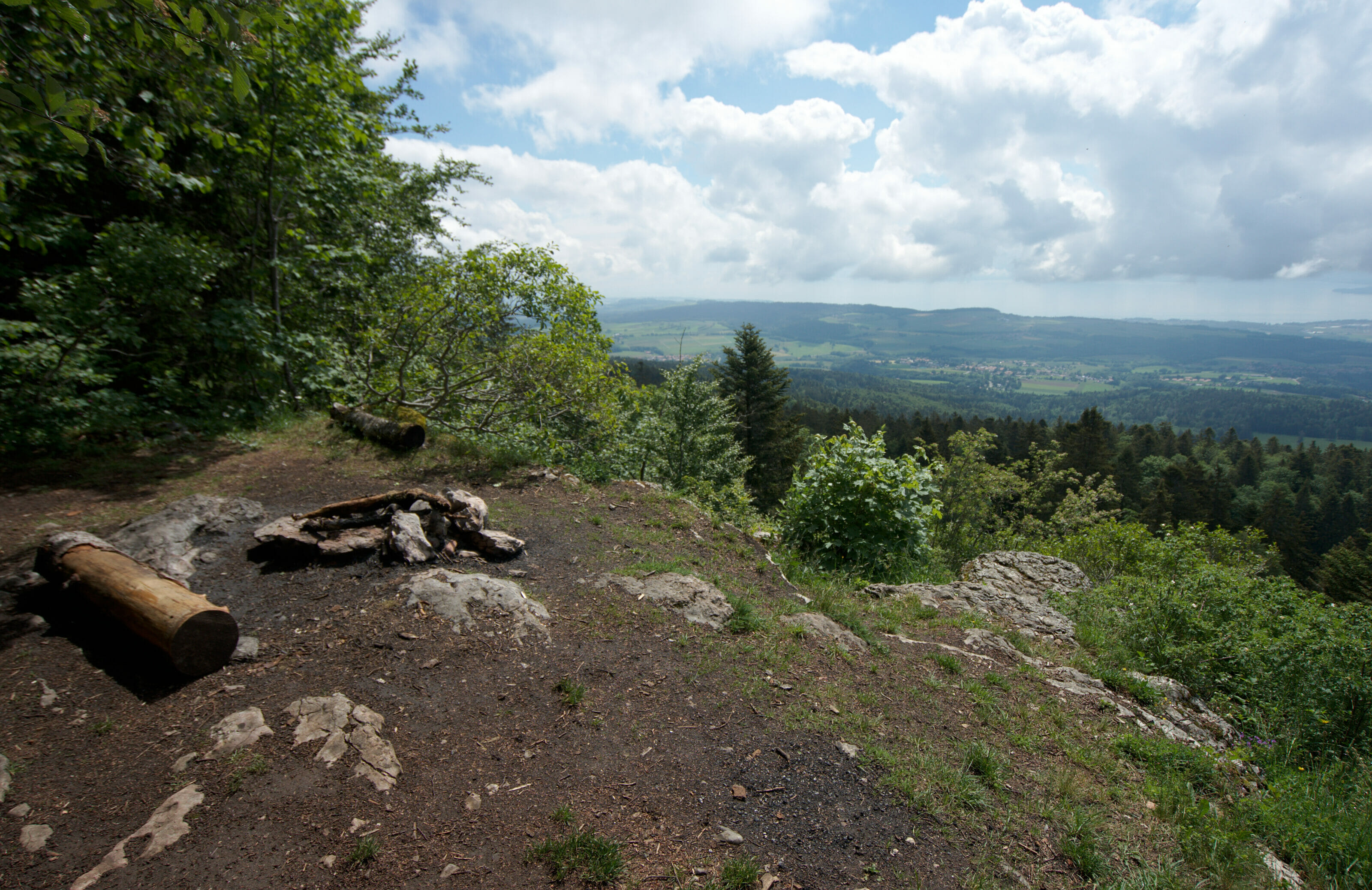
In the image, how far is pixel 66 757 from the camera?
134 inches

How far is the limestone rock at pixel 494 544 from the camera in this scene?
652 centimetres

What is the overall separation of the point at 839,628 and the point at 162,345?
39.3ft

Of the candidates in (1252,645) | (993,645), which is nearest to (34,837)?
(993,645)

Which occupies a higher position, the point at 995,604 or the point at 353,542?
the point at 353,542

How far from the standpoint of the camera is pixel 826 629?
5.98m

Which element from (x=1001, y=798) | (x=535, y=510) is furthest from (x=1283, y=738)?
(x=535, y=510)

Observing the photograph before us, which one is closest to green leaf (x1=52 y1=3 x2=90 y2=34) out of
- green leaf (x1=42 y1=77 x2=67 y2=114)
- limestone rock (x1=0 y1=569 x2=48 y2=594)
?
green leaf (x1=42 y1=77 x2=67 y2=114)

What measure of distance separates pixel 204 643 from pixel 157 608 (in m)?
0.43

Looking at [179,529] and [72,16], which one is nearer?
[72,16]

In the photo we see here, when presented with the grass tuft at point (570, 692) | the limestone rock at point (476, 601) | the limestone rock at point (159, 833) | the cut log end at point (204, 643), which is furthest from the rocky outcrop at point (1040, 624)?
the cut log end at point (204, 643)

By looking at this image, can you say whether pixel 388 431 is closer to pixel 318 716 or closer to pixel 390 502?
pixel 390 502

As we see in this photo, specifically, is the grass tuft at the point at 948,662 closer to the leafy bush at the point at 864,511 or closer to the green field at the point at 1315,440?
the leafy bush at the point at 864,511

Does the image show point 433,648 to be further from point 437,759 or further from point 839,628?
point 839,628

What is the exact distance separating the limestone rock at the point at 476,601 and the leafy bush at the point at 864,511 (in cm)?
481
